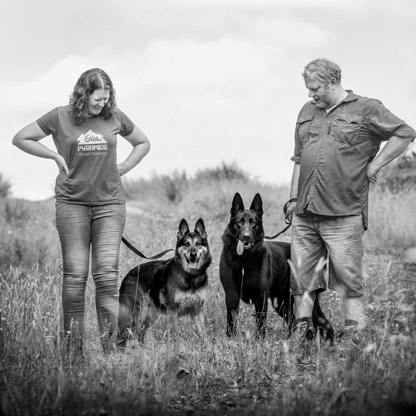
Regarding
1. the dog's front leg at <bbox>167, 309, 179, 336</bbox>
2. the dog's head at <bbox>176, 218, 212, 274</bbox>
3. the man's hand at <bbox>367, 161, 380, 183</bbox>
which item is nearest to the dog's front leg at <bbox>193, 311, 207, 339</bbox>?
the dog's front leg at <bbox>167, 309, 179, 336</bbox>

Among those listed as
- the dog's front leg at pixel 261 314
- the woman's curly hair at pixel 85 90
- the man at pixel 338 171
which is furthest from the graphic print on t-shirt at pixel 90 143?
the dog's front leg at pixel 261 314

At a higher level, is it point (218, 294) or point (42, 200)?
Result: point (42, 200)

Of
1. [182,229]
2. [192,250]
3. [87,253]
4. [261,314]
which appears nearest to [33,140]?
[87,253]

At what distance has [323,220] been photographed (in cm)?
575

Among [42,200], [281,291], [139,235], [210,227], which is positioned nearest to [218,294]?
[281,291]

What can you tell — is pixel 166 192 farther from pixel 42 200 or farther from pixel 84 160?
pixel 84 160

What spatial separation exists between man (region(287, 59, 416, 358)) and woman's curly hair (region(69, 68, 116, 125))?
1606 mm

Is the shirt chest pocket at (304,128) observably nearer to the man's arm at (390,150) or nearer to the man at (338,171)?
the man at (338,171)

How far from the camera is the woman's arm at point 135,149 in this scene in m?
5.96

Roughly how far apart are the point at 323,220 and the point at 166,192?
1478cm

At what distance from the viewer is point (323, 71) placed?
552cm

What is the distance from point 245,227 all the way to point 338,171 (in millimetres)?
1086

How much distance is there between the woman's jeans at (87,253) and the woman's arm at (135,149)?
415 mm

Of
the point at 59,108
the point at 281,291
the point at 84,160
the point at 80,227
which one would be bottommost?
the point at 281,291
